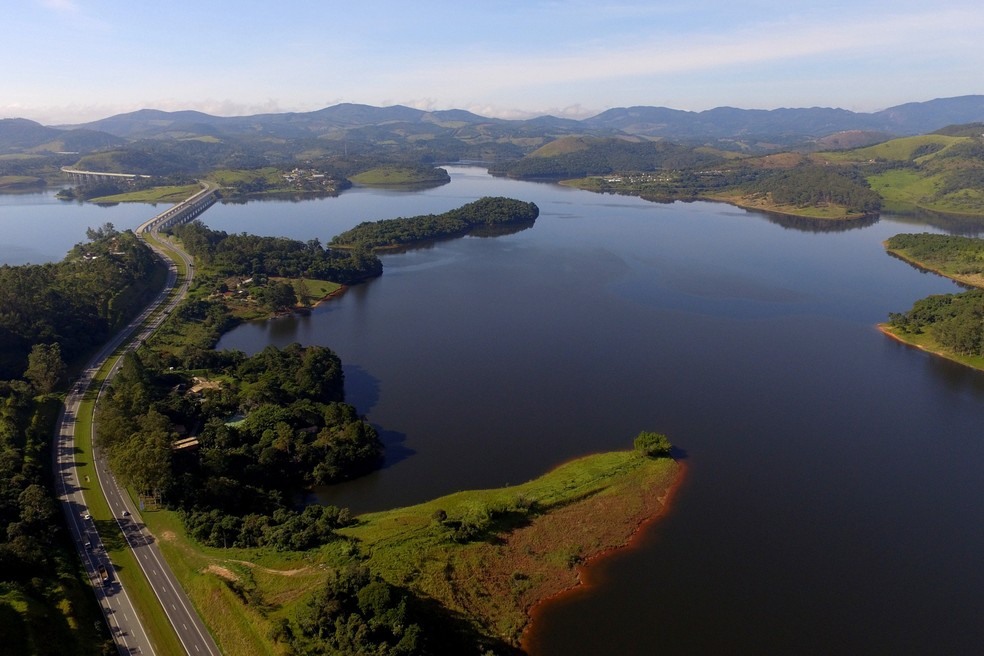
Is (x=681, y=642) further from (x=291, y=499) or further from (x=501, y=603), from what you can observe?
Result: (x=291, y=499)

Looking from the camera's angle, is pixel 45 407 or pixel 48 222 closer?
pixel 45 407

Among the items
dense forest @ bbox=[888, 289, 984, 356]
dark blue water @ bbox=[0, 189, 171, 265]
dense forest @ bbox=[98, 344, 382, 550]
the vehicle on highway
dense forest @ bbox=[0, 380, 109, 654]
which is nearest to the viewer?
dense forest @ bbox=[0, 380, 109, 654]

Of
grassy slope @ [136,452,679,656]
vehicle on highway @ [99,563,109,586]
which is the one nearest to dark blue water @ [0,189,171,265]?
vehicle on highway @ [99,563,109,586]

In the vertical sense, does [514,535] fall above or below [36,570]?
below

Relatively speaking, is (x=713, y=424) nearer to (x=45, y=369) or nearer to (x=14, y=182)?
(x=45, y=369)

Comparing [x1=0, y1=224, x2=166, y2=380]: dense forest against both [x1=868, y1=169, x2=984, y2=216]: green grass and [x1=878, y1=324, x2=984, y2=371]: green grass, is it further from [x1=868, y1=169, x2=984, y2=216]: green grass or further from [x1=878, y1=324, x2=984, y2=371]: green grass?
[x1=868, y1=169, x2=984, y2=216]: green grass

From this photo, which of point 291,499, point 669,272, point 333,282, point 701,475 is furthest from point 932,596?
point 333,282

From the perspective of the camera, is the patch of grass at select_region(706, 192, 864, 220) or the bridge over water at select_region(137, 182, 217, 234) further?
the patch of grass at select_region(706, 192, 864, 220)

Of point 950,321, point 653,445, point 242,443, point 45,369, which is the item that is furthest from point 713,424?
point 45,369
